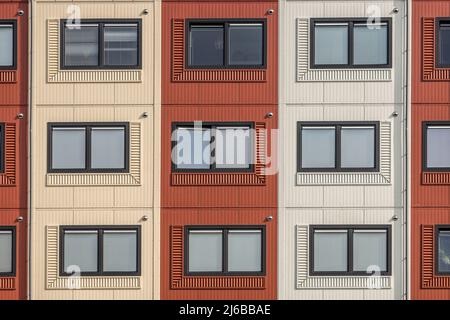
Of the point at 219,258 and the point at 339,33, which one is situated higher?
the point at 339,33

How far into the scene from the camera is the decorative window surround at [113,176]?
24.8m

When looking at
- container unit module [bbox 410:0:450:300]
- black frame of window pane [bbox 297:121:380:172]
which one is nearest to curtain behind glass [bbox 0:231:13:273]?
black frame of window pane [bbox 297:121:380:172]

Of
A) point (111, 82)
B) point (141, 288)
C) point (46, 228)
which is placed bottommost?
point (141, 288)

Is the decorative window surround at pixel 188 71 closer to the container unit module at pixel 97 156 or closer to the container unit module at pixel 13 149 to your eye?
the container unit module at pixel 97 156

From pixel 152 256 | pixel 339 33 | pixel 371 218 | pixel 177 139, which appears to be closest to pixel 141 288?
pixel 152 256

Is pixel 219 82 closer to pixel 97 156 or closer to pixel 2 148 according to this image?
pixel 97 156

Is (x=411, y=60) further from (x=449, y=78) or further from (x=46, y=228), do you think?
(x=46, y=228)

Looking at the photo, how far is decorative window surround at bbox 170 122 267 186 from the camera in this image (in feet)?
81.0

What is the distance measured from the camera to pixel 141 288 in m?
24.7

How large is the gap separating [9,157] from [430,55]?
11449 millimetres

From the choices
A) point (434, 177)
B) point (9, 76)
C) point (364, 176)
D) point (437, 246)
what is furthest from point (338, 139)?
point (9, 76)

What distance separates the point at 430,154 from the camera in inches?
974

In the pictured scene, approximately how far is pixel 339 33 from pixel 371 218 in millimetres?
4968

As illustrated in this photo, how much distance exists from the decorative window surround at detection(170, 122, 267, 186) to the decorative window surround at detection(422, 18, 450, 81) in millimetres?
4533
